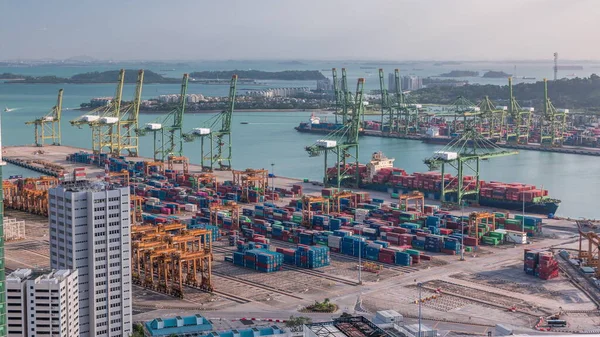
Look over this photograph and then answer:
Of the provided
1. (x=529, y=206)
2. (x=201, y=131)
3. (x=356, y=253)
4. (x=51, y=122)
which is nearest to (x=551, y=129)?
(x=201, y=131)

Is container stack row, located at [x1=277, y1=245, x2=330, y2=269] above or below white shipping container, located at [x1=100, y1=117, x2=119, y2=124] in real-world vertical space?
below

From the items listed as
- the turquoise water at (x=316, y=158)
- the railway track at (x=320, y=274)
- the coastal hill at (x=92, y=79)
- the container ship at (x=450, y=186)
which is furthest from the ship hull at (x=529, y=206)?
the coastal hill at (x=92, y=79)

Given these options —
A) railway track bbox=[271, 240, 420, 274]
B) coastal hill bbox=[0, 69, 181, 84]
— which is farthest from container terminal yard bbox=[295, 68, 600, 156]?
coastal hill bbox=[0, 69, 181, 84]

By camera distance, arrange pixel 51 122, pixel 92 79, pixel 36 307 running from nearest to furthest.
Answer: pixel 36 307 < pixel 51 122 < pixel 92 79

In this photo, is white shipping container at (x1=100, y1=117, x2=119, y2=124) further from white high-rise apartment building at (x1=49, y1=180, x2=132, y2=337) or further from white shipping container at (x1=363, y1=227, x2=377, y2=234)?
white high-rise apartment building at (x1=49, y1=180, x2=132, y2=337)

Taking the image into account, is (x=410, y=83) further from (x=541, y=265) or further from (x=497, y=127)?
(x=541, y=265)

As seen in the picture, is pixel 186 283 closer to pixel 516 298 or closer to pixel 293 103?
pixel 516 298
